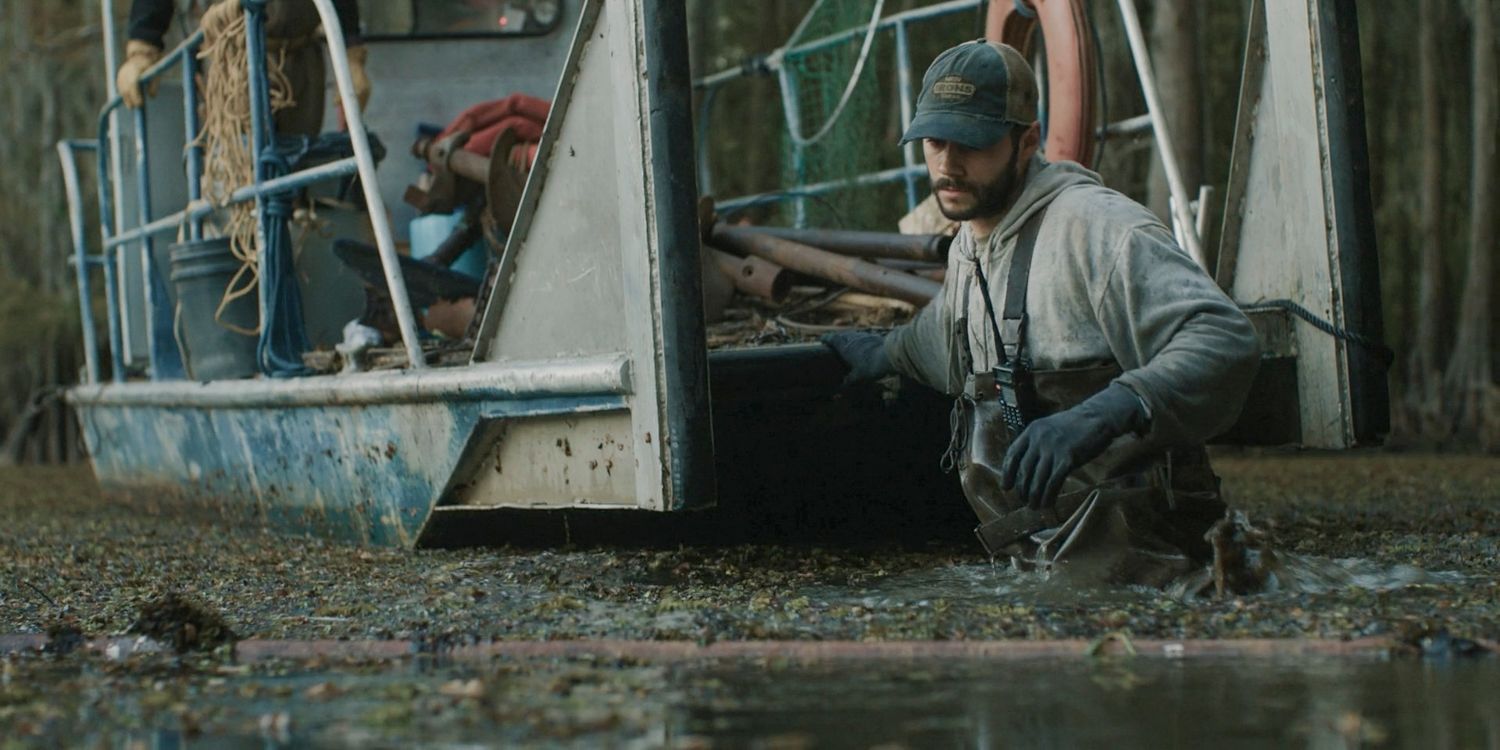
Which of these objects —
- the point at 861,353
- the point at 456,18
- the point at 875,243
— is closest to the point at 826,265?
the point at 875,243

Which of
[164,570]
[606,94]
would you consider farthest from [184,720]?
[164,570]

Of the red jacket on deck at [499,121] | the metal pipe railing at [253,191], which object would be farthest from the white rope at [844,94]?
the metal pipe railing at [253,191]

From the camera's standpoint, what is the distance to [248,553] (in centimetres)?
648

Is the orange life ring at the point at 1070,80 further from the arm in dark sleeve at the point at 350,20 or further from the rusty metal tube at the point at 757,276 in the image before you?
the arm in dark sleeve at the point at 350,20

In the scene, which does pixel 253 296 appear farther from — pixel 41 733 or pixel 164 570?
pixel 41 733

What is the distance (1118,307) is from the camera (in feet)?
15.1

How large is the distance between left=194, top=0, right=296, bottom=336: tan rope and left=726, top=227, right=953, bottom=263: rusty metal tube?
179cm

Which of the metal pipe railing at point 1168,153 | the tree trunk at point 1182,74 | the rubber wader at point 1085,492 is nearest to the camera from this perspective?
the rubber wader at point 1085,492

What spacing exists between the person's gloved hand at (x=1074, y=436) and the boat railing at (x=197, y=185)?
222 cm

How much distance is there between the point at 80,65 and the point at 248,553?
1200 cm

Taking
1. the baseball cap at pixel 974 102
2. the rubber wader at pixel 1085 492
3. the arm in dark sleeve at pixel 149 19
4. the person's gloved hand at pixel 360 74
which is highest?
the arm in dark sleeve at pixel 149 19

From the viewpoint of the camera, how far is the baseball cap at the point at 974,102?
4738mm

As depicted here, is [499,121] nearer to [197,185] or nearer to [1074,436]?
[197,185]

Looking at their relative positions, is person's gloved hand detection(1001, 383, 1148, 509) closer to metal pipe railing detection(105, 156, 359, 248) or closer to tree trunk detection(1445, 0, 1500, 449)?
metal pipe railing detection(105, 156, 359, 248)
